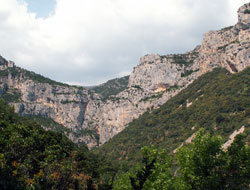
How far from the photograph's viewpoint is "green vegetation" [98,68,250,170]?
11632 cm

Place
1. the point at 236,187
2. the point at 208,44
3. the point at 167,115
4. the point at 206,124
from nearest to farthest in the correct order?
1. the point at 236,187
2. the point at 206,124
3. the point at 167,115
4. the point at 208,44

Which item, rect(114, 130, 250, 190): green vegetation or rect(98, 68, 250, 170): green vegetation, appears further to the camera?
rect(98, 68, 250, 170): green vegetation

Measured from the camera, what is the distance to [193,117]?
5448 inches

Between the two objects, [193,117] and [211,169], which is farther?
[193,117]

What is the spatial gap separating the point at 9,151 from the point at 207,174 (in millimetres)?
44576

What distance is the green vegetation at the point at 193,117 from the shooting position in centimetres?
11632

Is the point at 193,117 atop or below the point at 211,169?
atop

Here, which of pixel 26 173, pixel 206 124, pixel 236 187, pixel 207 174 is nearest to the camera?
pixel 236 187

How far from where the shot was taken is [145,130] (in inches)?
6540

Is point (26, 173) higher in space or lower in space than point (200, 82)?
lower

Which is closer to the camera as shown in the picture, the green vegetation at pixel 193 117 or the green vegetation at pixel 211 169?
the green vegetation at pixel 211 169

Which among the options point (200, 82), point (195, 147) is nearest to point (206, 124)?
point (200, 82)

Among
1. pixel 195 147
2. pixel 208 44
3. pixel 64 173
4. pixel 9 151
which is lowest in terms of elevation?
pixel 64 173

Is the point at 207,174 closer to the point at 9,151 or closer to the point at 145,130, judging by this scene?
the point at 9,151
